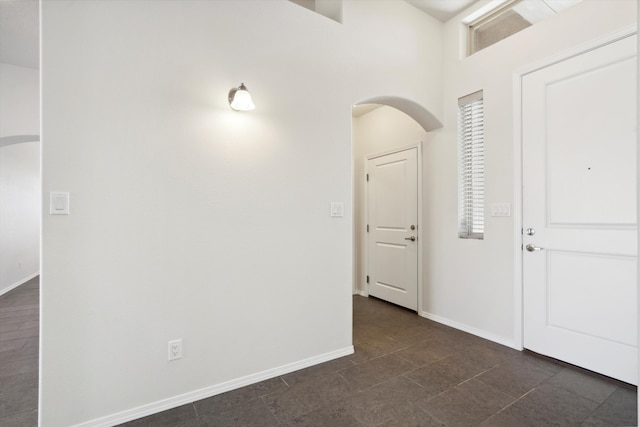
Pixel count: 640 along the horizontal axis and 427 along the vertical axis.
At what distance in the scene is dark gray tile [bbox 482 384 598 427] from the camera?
170 cm

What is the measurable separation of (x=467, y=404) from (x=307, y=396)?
102 centimetres

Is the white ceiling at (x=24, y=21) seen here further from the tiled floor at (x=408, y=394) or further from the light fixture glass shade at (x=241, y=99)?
the tiled floor at (x=408, y=394)

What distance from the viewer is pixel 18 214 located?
5.34 m

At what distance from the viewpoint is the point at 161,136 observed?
6.01 ft

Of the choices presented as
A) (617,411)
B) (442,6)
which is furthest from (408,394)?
(442,6)

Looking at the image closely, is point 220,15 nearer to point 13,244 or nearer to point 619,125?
point 619,125

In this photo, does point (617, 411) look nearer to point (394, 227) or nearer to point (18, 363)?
point (394, 227)

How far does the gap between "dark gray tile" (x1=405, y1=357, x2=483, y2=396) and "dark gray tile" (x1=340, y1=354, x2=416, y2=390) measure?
0.34 feet

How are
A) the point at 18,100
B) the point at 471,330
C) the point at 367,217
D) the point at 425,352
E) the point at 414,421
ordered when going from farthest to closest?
1. the point at 367,217
2. the point at 18,100
3. the point at 471,330
4. the point at 425,352
5. the point at 414,421

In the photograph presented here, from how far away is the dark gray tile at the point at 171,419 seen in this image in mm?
1691

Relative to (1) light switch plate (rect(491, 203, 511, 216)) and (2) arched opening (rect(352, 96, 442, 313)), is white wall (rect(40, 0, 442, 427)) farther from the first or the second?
(1) light switch plate (rect(491, 203, 511, 216))

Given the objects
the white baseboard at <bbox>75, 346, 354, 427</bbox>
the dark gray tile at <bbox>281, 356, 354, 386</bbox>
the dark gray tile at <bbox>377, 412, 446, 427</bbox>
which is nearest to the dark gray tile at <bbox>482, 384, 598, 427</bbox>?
the dark gray tile at <bbox>377, 412, 446, 427</bbox>

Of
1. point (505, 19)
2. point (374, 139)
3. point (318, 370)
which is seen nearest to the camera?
point (318, 370)

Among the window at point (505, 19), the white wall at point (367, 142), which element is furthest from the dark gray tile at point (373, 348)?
the window at point (505, 19)
